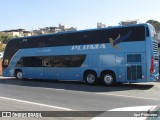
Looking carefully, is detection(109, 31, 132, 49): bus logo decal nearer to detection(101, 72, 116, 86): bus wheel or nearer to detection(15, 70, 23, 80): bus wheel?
detection(101, 72, 116, 86): bus wheel

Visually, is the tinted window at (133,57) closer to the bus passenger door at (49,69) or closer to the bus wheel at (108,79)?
the bus wheel at (108,79)

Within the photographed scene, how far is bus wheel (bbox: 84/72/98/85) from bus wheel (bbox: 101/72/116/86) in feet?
1.87

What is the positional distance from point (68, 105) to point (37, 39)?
12.9 meters

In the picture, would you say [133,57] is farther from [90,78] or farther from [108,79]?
[90,78]

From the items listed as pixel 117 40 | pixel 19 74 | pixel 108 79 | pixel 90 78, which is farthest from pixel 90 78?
pixel 19 74

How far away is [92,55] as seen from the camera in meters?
20.9

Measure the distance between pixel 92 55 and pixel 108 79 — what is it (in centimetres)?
193

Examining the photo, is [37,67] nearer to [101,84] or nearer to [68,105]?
[101,84]

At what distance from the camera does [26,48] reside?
25578 mm

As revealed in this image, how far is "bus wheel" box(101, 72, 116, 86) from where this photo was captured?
19938mm

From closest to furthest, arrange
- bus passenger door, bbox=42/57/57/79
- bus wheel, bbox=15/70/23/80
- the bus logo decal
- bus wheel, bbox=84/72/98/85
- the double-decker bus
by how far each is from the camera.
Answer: the double-decker bus → the bus logo decal → bus wheel, bbox=84/72/98/85 → bus passenger door, bbox=42/57/57/79 → bus wheel, bbox=15/70/23/80

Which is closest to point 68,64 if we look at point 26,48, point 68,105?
point 26,48

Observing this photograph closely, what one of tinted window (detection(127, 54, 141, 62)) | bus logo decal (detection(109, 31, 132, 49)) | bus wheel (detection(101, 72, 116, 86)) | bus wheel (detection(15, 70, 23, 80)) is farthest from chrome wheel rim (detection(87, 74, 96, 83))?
bus wheel (detection(15, 70, 23, 80))

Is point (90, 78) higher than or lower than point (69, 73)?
lower
